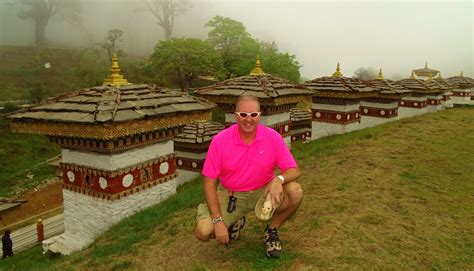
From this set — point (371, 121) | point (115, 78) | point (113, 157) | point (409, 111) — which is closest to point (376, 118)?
point (371, 121)

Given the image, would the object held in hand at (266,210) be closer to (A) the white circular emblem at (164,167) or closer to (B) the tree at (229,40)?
(A) the white circular emblem at (164,167)

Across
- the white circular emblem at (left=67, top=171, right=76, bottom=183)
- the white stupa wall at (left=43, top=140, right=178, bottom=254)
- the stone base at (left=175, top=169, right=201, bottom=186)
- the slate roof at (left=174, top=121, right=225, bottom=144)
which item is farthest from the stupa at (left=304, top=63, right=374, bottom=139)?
the white circular emblem at (left=67, top=171, right=76, bottom=183)

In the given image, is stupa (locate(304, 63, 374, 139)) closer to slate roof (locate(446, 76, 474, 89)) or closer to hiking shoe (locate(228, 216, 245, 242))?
hiking shoe (locate(228, 216, 245, 242))

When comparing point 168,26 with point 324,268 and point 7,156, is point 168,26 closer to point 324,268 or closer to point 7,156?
point 7,156

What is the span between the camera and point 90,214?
27.0ft

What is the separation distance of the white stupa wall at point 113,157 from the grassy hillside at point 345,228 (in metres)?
1.12

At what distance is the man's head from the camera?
15.0 feet

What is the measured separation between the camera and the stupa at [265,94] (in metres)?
10.7

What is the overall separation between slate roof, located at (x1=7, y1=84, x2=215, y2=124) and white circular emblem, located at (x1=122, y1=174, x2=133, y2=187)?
1.43 m

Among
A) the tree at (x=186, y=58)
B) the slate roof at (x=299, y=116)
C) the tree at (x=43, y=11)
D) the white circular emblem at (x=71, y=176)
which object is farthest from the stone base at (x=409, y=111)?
the tree at (x=43, y=11)

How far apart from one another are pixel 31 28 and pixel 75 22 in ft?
21.3

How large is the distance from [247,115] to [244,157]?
0.51 m

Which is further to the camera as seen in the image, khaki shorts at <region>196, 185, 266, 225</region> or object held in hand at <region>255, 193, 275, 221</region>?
khaki shorts at <region>196, 185, 266, 225</region>

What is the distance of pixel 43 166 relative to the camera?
26.1 metres
